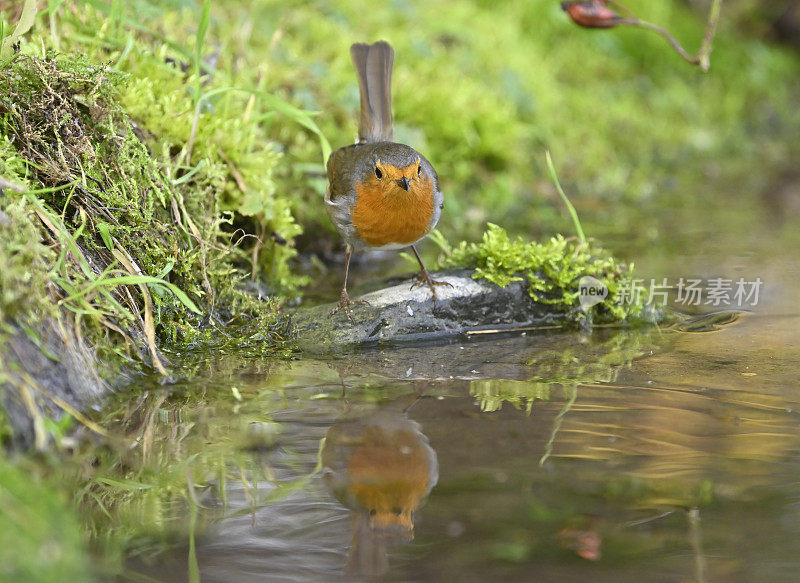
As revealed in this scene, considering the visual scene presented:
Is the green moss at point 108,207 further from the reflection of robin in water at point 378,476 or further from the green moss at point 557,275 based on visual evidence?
the green moss at point 557,275

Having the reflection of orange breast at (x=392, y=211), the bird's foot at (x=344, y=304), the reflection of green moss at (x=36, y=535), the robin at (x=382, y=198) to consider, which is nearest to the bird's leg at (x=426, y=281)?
the robin at (x=382, y=198)

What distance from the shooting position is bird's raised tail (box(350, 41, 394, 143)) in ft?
15.8

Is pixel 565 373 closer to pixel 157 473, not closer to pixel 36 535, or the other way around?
pixel 157 473

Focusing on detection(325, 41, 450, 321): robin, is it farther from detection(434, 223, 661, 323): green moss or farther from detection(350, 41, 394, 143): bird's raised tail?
detection(350, 41, 394, 143): bird's raised tail

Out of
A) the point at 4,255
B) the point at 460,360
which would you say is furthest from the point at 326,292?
the point at 4,255

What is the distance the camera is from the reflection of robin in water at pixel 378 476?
2.21 meters

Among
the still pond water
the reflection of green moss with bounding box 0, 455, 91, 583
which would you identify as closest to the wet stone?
the still pond water

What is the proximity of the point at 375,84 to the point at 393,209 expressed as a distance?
3.80 ft

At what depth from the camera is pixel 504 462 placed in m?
2.60

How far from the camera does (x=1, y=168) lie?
317cm

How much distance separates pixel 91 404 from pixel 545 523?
164 centimetres

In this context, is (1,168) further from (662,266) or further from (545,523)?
(662,266)

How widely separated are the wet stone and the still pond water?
0.17m

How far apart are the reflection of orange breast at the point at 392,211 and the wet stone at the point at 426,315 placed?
29cm
